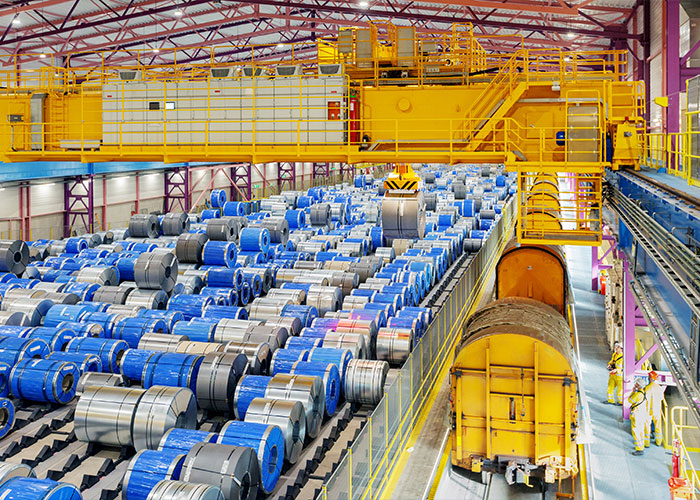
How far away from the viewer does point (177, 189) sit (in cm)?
3997

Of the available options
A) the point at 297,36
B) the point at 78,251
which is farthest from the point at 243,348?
the point at 297,36

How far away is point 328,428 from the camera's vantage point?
11.3m

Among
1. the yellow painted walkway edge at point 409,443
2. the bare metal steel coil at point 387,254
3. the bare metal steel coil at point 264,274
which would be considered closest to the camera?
the yellow painted walkway edge at point 409,443

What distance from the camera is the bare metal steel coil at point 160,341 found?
1271 centimetres

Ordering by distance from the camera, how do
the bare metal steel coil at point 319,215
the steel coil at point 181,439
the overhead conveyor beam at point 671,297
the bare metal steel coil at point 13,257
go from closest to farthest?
1. the overhead conveyor beam at point 671,297
2. the steel coil at point 181,439
3. the bare metal steel coil at point 13,257
4. the bare metal steel coil at point 319,215

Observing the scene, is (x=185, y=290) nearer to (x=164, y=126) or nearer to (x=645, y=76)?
(x=164, y=126)

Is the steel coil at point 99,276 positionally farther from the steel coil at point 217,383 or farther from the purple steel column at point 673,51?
the purple steel column at point 673,51

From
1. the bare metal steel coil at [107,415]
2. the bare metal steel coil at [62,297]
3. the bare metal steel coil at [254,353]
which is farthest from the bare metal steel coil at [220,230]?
the bare metal steel coil at [107,415]

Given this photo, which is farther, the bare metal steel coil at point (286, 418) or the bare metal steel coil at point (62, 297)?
the bare metal steel coil at point (62, 297)

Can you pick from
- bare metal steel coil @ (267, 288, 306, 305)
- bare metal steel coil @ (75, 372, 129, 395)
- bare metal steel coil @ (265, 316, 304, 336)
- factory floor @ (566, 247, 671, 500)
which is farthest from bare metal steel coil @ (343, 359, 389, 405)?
bare metal steel coil @ (267, 288, 306, 305)

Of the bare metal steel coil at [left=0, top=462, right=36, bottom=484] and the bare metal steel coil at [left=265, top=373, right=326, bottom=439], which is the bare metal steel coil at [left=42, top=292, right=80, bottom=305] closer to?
the bare metal steel coil at [left=265, top=373, right=326, bottom=439]

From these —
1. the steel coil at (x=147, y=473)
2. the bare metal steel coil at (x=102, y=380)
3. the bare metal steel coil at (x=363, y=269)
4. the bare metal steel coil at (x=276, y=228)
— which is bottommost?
the steel coil at (x=147, y=473)

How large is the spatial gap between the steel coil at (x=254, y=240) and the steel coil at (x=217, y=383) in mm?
9530

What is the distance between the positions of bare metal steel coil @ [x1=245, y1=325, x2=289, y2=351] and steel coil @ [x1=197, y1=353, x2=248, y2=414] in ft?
5.23
